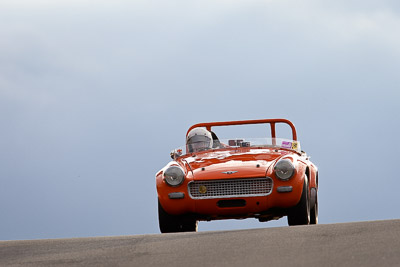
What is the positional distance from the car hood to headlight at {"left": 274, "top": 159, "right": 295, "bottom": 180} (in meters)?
0.17

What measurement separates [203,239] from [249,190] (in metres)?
2.81

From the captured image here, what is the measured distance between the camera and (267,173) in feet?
35.3

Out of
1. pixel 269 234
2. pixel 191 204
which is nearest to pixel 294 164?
pixel 191 204

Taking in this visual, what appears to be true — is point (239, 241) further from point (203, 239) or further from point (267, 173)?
point (267, 173)

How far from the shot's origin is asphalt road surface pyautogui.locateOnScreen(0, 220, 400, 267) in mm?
6457

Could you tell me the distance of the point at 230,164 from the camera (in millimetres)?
11102

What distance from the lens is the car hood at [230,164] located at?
10.8 m

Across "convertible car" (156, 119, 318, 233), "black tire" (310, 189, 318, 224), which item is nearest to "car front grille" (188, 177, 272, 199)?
"convertible car" (156, 119, 318, 233)

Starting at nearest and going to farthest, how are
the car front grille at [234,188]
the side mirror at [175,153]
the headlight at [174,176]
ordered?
the car front grille at [234,188]
the headlight at [174,176]
the side mirror at [175,153]

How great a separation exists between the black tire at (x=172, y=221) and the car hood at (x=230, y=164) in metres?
0.70

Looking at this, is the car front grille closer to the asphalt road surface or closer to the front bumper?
the front bumper

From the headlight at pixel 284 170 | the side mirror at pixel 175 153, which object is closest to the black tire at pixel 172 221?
the headlight at pixel 284 170

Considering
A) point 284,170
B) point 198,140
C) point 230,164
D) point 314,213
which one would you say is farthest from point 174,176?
point 314,213

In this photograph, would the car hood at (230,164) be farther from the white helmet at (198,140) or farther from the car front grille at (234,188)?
the white helmet at (198,140)
